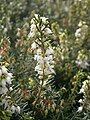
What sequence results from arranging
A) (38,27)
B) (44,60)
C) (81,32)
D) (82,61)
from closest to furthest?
(38,27), (44,60), (82,61), (81,32)

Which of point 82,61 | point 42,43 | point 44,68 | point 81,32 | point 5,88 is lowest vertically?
point 5,88

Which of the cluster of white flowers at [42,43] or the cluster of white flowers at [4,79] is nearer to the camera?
the cluster of white flowers at [4,79]

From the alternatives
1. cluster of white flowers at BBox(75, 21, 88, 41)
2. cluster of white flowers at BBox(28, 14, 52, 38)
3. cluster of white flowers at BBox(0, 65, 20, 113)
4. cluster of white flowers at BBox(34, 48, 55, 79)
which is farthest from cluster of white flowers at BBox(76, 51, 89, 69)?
cluster of white flowers at BBox(0, 65, 20, 113)

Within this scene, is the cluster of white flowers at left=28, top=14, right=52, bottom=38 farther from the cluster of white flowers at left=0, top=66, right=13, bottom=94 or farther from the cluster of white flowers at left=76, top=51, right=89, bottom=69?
the cluster of white flowers at left=76, top=51, right=89, bottom=69

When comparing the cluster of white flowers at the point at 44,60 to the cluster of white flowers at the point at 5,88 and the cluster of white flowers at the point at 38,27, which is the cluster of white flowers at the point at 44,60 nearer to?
the cluster of white flowers at the point at 38,27

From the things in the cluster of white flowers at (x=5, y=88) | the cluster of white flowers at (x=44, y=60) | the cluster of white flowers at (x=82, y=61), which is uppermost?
the cluster of white flowers at (x=82, y=61)

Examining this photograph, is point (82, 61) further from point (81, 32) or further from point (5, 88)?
point (5, 88)

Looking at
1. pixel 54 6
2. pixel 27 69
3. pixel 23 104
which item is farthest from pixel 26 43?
pixel 54 6

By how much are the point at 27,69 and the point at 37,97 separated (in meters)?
0.64

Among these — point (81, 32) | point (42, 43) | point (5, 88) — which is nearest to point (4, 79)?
point (5, 88)

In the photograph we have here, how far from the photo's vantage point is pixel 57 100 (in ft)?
11.4

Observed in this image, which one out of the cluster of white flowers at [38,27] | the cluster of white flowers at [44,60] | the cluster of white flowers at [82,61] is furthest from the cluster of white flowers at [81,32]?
the cluster of white flowers at [38,27]

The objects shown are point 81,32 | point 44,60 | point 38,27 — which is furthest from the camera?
point 81,32

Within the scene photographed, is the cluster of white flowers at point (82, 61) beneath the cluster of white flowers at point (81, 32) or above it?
beneath
